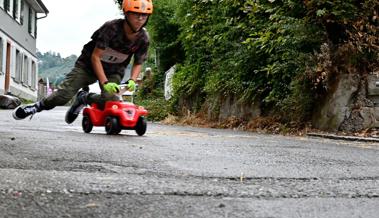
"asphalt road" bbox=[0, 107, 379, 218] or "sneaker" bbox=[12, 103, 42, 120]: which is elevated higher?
"sneaker" bbox=[12, 103, 42, 120]

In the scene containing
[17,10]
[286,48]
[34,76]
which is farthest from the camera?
[34,76]

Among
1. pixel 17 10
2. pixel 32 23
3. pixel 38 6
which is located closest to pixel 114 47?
pixel 17 10

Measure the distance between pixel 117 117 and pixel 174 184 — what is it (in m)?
3.76

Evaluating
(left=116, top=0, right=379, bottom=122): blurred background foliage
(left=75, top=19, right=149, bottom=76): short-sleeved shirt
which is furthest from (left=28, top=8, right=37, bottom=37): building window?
(left=75, top=19, right=149, bottom=76): short-sleeved shirt

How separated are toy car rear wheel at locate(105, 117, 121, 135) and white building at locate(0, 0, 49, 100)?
17.8 m

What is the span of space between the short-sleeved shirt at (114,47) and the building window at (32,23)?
84.8 ft

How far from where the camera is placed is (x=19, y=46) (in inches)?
1107

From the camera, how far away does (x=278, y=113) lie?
10.5 metres

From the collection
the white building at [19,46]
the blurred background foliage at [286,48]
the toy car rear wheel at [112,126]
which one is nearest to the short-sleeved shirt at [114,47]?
the toy car rear wheel at [112,126]

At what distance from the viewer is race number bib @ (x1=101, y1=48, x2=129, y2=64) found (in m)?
6.26

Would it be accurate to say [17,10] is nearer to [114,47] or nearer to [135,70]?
[135,70]

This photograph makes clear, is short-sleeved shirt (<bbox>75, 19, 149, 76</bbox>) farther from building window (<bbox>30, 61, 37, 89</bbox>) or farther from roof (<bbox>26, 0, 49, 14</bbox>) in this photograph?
building window (<bbox>30, 61, 37, 89</bbox>)

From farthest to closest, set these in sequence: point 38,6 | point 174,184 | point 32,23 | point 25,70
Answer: point 32,23 < point 38,6 < point 25,70 < point 174,184

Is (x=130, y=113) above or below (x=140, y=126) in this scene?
above
